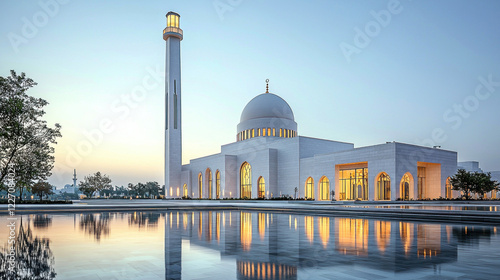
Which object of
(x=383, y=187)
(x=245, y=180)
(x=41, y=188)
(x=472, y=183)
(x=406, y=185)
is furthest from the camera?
(x=245, y=180)

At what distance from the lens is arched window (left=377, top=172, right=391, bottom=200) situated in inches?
1294

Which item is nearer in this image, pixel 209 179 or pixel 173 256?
pixel 173 256

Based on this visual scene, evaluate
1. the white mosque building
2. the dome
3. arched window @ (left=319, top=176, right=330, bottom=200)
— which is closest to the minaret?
the white mosque building

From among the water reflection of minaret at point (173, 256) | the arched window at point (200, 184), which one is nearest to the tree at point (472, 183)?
the water reflection of minaret at point (173, 256)

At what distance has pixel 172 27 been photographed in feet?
158

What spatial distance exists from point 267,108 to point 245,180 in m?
10.4

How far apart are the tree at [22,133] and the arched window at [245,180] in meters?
26.0

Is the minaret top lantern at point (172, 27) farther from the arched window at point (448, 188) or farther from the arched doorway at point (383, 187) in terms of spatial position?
the arched window at point (448, 188)

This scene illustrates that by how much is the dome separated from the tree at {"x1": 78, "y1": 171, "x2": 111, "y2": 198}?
79.7 feet

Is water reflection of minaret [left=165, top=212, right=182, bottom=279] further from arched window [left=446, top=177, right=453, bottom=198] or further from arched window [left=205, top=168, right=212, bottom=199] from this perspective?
arched window [left=205, top=168, right=212, bottom=199]

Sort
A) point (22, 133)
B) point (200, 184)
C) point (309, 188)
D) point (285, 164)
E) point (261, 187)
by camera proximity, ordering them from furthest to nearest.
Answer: point (200, 184) → point (261, 187) → point (285, 164) → point (309, 188) → point (22, 133)

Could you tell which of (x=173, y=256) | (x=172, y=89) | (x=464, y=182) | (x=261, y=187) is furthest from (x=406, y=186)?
(x=173, y=256)

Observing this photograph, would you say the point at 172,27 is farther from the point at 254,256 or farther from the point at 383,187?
the point at 254,256

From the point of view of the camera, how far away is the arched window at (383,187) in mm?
32875
